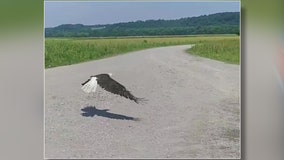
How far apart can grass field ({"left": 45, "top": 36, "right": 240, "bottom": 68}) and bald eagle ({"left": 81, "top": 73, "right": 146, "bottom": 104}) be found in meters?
0.12

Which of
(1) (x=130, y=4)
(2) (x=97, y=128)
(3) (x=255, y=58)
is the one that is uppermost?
(1) (x=130, y=4)

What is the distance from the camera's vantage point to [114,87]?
2279 mm

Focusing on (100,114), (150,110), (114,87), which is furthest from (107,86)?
(150,110)

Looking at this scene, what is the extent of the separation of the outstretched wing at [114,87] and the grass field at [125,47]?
0.14 meters

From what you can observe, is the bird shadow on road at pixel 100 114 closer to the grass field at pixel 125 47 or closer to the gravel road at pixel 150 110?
the gravel road at pixel 150 110

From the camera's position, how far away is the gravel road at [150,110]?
2.25 metres

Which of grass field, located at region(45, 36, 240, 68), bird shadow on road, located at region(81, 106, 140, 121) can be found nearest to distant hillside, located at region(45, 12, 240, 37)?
grass field, located at region(45, 36, 240, 68)

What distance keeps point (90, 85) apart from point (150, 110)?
39 cm

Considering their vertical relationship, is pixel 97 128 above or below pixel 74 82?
below

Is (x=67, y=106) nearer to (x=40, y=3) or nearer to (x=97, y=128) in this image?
(x=97, y=128)

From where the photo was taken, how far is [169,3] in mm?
2305

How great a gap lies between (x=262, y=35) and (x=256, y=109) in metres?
0.45

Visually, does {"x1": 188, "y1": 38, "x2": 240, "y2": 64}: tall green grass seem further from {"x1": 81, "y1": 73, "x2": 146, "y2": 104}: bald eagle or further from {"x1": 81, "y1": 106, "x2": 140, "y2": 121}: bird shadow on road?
{"x1": 81, "y1": 106, "x2": 140, "y2": 121}: bird shadow on road

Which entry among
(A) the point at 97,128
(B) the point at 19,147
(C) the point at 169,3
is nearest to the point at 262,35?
(C) the point at 169,3
